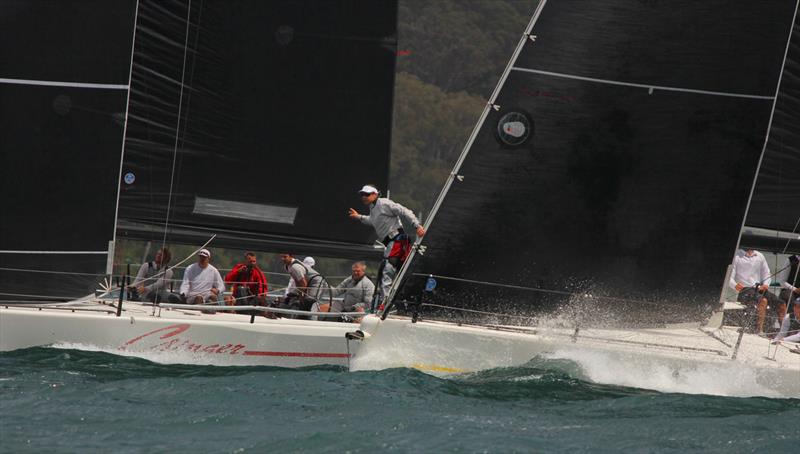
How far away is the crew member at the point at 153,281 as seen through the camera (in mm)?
10500

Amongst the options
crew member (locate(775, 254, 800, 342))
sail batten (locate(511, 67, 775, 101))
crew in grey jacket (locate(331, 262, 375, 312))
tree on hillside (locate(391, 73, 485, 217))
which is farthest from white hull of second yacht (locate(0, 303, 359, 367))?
tree on hillside (locate(391, 73, 485, 217))

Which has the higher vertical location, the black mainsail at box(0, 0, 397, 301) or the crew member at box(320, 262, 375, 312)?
the black mainsail at box(0, 0, 397, 301)

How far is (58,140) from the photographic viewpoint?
→ 980 cm

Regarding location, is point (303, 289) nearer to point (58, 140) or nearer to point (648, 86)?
point (58, 140)

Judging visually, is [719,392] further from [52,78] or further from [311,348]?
[52,78]

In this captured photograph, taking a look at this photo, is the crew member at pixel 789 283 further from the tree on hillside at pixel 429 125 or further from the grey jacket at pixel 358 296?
the tree on hillside at pixel 429 125

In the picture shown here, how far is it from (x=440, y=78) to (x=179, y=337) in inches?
1462

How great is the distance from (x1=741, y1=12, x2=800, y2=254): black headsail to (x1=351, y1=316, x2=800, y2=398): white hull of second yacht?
36.7 inches

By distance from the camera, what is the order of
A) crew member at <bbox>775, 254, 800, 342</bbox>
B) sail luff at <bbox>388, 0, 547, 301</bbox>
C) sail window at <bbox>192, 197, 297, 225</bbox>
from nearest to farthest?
sail luff at <bbox>388, 0, 547, 301</bbox>, crew member at <bbox>775, 254, 800, 342</bbox>, sail window at <bbox>192, 197, 297, 225</bbox>

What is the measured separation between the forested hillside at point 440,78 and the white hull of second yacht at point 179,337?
29.0 metres

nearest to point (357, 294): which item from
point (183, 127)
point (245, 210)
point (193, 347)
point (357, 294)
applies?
point (357, 294)

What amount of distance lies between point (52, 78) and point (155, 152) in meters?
1.11

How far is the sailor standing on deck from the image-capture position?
9734 mm

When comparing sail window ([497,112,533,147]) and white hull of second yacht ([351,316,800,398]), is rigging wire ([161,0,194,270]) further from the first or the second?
sail window ([497,112,533,147])
